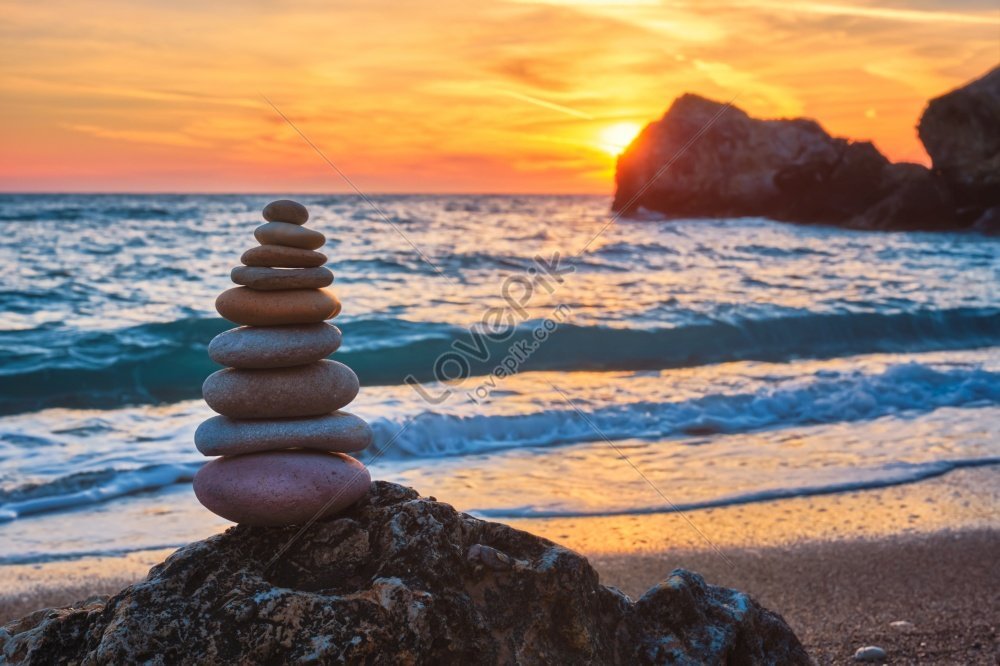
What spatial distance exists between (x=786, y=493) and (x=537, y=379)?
4818mm

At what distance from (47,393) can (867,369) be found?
9.99 m

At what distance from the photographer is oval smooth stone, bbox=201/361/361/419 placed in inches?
136

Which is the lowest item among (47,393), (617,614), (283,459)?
(47,393)

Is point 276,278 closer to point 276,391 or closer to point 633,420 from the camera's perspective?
point 276,391

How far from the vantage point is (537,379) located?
11227 mm

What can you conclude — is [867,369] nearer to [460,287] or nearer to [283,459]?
[460,287]

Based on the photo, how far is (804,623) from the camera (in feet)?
15.2

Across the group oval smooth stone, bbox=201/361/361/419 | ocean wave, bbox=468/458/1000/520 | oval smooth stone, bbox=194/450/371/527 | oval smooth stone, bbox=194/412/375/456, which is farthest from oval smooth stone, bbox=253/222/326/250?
ocean wave, bbox=468/458/1000/520

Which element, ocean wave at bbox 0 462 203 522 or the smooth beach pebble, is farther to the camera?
ocean wave at bbox 0 462 203 522

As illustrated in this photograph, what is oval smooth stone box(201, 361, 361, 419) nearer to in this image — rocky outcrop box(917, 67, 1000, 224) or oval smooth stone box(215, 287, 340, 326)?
oval smooth stone box(215, 287, 340, 326)

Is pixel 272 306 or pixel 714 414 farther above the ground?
pixel 272 306

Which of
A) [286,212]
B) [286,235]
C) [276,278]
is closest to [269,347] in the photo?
[276,278]

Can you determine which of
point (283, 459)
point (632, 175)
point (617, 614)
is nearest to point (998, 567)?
point (617, 614)

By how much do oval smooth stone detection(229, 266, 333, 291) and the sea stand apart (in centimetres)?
302
